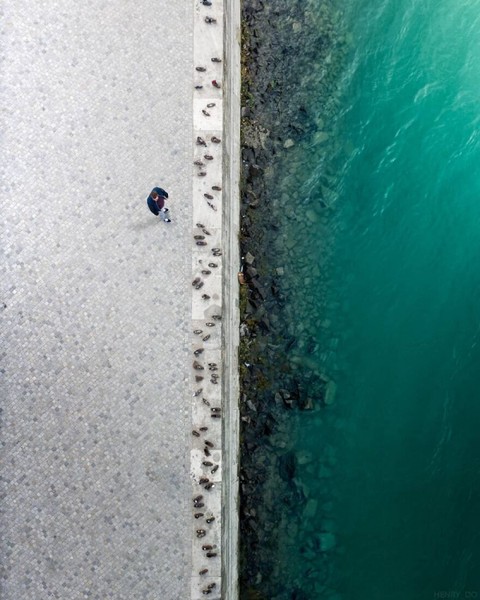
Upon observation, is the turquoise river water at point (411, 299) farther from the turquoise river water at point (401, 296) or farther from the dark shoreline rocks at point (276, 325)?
the dark shoreline rocks at point (276, 325)

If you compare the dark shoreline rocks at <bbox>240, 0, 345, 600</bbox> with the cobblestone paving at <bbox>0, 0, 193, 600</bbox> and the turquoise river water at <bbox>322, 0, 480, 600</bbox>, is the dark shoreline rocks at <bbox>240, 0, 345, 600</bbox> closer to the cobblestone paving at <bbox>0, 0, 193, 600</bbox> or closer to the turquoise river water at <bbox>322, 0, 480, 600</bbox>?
the turquoise river water at <bbox>322, 0, 480, 600</bbox>

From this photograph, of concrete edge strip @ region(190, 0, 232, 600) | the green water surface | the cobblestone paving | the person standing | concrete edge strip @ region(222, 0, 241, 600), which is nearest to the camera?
the person standing

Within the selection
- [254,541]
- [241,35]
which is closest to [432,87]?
[241,35]

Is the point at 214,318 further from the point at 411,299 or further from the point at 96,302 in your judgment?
the point at 411,299

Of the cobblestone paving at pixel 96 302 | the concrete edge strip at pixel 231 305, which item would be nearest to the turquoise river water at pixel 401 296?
the concrete edge strip at pixel 231 305

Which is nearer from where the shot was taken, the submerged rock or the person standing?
the person standing

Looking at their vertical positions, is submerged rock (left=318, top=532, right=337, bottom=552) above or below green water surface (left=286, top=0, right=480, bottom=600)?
below

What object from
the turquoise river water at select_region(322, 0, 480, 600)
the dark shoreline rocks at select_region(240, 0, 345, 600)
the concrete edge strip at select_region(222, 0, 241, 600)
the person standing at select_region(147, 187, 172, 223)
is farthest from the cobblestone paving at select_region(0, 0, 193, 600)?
the turquoise river water at select_region(322, 0, 480, 600)

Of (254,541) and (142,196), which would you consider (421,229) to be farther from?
(254,541)
